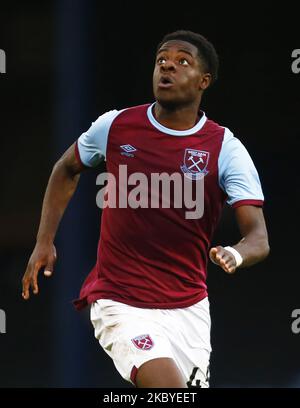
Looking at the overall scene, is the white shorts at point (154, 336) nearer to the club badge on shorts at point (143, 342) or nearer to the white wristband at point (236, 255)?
the club badge on shorts at point (143, 342)

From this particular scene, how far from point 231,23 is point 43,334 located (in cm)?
274

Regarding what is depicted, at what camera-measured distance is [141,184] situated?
6.32 m

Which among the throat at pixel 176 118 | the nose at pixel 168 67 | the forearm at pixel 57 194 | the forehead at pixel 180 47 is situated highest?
the forehead at pixel 180 47

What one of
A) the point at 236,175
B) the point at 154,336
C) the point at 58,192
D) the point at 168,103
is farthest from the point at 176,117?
the point at 154,336

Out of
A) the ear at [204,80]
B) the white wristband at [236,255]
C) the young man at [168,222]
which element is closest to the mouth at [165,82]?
the young man at [168,222]

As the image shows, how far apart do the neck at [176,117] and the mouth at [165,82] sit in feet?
0.51

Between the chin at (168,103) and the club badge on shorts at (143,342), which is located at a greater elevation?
the chin at (168,103)

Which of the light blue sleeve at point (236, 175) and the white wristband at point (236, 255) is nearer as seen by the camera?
the white wristband at point (236, 255)

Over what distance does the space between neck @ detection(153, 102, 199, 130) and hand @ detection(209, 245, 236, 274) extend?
3.36 ft

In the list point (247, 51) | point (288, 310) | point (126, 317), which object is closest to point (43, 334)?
point (288, 310)

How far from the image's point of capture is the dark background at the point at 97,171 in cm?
→ 918

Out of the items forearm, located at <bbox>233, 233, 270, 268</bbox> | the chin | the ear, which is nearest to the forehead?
the ear

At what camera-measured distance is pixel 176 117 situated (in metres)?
6.40

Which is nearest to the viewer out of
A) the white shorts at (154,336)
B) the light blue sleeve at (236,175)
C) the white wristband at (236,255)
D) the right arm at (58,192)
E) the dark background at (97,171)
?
the white wristband at (236,255)
